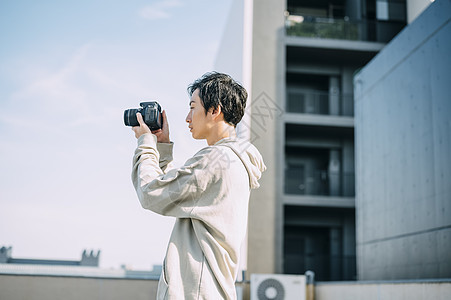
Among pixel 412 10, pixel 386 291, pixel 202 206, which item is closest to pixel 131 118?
pixel 202 206

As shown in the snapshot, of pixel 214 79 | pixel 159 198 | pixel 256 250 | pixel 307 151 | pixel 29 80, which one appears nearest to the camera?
pixel 159 198

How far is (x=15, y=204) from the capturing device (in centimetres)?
914

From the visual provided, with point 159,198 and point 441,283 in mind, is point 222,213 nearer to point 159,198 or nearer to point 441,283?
point 159,198

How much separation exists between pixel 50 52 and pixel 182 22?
120 inches

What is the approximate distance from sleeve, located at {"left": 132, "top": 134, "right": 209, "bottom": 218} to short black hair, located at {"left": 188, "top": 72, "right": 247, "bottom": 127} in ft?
0.54

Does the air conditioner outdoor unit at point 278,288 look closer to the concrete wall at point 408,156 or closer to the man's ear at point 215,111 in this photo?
the concrete wall at point 408,156

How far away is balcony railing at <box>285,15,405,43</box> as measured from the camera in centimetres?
1400

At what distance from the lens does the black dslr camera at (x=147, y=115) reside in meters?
1.57

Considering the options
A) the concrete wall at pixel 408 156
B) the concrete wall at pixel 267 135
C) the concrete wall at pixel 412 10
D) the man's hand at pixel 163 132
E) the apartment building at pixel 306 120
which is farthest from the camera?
the apartment building at pixel 306 120

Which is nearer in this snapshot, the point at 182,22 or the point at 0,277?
the point at 182,22

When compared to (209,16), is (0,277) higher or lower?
lower

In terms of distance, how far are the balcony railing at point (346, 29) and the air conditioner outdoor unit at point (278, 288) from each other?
26.8 feet

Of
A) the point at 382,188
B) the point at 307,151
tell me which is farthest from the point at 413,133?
the point at 307,151

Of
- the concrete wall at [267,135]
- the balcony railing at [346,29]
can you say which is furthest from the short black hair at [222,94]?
the balcony railing at [346,29]
